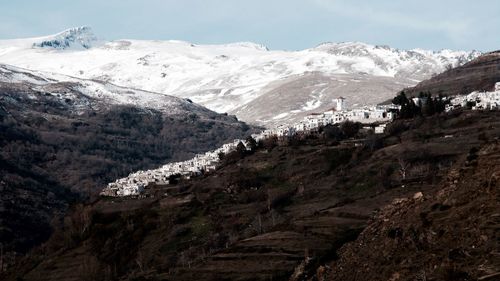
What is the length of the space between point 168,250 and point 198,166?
84409 mm

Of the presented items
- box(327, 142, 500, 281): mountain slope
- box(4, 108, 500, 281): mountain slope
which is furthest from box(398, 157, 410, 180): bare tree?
box(327, 142, 500, 281): mountain slope

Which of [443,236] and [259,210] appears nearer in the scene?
[443,236]

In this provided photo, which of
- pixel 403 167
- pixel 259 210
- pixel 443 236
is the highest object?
pixel 403 167

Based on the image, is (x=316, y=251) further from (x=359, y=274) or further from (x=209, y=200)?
(x=209, y=200)

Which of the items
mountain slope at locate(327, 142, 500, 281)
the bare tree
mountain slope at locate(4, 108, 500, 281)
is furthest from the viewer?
the bare tree

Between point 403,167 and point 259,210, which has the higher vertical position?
point 403,167

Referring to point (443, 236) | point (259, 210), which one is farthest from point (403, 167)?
point (443, 236)

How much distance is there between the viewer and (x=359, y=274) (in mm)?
41594

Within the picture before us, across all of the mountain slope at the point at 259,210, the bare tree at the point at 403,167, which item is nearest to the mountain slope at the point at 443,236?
the mountain slope at the point at 259,210

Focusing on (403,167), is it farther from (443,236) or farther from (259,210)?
(443,236)

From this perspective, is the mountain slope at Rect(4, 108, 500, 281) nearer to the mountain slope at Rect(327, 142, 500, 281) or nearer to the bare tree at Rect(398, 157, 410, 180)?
the bare tree at Rect(398, 157, 410, 180)

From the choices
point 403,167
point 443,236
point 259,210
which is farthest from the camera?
point 259,210

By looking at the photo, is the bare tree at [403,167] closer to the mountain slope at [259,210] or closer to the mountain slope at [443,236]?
the mountain slope at [259,210]

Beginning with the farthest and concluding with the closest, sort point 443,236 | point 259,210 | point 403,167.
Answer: point 259,210
point 403,167
point 443,236
